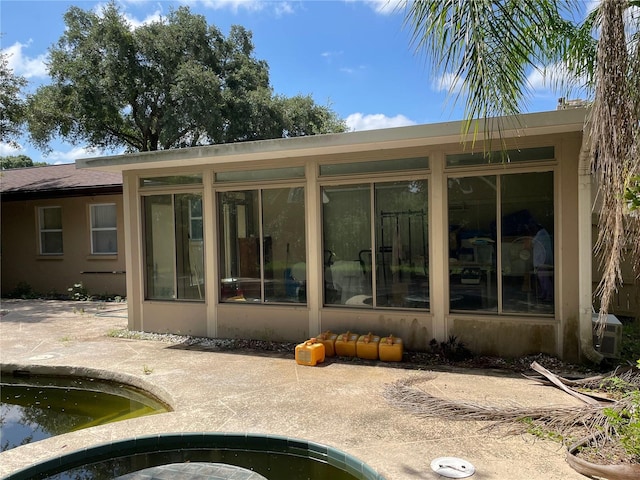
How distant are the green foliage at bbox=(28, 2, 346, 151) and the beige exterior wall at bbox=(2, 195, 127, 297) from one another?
133 inches

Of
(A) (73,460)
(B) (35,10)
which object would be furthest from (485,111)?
(B) (35,10)

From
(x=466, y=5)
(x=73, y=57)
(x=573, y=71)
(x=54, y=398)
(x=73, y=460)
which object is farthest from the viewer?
(x=73, y=57)

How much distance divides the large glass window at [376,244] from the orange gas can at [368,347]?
601 millimetres

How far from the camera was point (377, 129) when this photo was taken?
18.8 ft

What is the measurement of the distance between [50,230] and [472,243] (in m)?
12.7

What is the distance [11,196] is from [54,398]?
35.1 ft

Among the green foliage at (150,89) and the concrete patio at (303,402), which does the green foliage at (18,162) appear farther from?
the concrete patio at (303,402)

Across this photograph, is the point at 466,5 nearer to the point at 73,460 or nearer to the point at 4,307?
the point at 73,460

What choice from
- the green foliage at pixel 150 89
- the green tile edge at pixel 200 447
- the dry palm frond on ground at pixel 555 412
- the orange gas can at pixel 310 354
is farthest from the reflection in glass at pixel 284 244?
the green foliage at pixel 150 89

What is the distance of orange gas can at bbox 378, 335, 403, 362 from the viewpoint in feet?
19.9

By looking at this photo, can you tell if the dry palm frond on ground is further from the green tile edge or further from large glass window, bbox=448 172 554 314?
large glass window, bbox=448 172 554 314

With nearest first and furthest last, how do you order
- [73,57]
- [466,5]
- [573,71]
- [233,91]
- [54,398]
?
[466,5]
[573,71]
[54,398]
[73,57]
[233,91]

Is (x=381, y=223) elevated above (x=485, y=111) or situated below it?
below

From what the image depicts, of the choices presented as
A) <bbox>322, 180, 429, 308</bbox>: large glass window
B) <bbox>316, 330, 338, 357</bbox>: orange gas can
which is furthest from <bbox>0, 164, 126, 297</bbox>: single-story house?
<bbox>316, 330, 338, 357</bbox>: orange gas can
